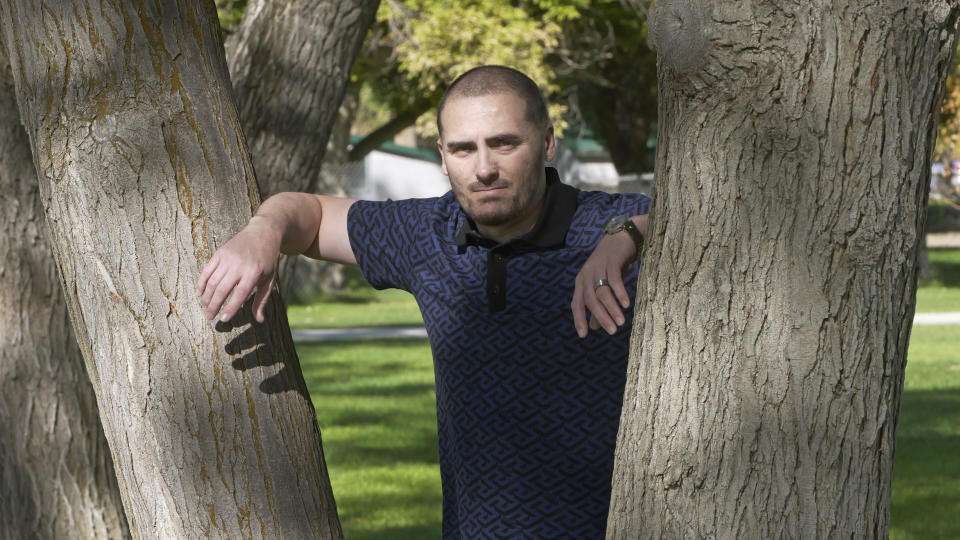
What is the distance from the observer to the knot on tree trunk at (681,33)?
6.26ft

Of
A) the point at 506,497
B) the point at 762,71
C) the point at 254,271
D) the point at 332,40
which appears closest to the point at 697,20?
the point at 762,71

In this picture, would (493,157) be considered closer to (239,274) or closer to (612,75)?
(239,274)

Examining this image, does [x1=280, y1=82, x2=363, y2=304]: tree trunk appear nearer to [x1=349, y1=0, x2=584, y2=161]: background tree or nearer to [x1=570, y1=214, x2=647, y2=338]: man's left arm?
[x1=349, y1=0, x2=584, y2=161]: background tree

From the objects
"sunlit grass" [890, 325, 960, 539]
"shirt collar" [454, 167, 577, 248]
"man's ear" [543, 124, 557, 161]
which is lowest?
"sunlit grass" [890, 325, 960, 539]

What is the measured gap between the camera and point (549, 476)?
2.71 metres

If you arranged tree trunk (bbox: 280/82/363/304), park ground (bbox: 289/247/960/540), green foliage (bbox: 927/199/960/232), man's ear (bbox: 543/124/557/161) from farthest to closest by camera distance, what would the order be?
green foliage (bbox: 927/199/960/232) → tree trunk (bbox: 280/82/363/304) → park ground (bbox: 289/247/960/540) → man's ear (bbox: 543/124/557/161)

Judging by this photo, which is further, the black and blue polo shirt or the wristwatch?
the black and blue polo shirt

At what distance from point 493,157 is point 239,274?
2.34 feet

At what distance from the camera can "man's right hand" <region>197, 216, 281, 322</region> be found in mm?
2201

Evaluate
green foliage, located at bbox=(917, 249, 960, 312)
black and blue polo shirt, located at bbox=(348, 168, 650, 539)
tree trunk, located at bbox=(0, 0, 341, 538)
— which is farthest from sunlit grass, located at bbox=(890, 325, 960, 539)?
green foliage, located at bbox=(917, 249, 960, 312)

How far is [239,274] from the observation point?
7.23 feet

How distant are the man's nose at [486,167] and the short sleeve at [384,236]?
0.92 ft

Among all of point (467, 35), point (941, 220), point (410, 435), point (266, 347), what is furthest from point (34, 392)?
point (941, 220)

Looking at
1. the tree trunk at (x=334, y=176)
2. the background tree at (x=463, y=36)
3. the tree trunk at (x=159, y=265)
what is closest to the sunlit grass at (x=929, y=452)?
the tree trunk at (x=159, y=265)
